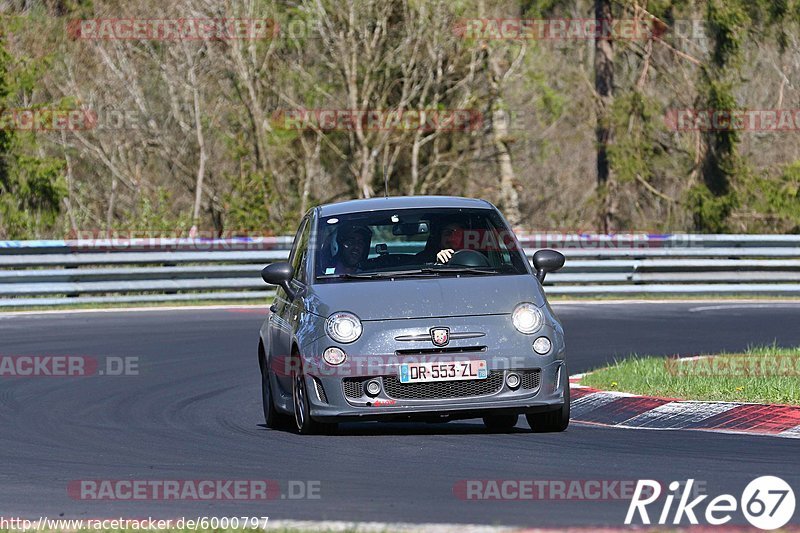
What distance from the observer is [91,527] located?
6.97 metres

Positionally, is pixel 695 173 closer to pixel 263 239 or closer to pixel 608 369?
pixel 263 239

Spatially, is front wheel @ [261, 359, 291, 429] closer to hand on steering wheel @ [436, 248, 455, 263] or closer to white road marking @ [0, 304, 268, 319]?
hand on steering wheel @ [436, 248, 455, 263]

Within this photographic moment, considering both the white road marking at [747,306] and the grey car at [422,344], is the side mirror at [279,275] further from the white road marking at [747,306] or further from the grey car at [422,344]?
the white road marking at [747,306]

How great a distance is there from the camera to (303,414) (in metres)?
10.4

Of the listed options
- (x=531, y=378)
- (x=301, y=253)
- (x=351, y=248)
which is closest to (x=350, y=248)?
(x=351, y=248)

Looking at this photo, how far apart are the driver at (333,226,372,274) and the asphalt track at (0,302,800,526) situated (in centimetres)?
112

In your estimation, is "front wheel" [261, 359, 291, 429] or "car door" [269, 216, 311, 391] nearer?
"car door" [269, 216, 311, 391]

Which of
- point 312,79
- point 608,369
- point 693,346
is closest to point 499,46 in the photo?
point 312,79

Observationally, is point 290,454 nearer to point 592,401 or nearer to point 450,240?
point 450,240

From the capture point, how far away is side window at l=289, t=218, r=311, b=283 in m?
11.2

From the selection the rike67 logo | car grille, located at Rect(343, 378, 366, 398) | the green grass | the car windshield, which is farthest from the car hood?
the rike67 logo

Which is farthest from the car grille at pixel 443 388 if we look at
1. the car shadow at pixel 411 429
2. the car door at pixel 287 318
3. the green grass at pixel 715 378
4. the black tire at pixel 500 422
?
the green grass at pixel 715 378

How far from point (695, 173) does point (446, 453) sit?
91.6 ft

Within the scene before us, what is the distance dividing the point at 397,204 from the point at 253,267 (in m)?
13.9
